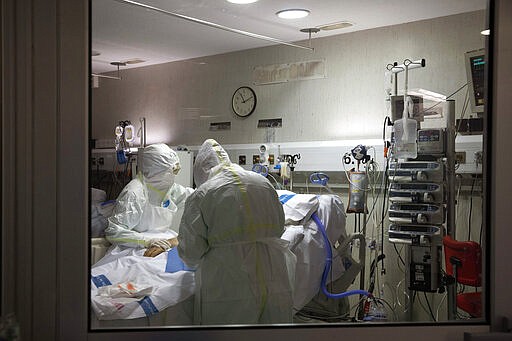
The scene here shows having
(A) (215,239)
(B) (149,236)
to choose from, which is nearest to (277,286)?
(A) (215,239)

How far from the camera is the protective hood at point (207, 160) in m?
2.20

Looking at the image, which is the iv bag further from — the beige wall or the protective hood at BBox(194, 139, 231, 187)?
the protective hood at BBox(194, 139, 231, 187)

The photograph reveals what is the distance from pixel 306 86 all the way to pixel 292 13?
419 millimetres

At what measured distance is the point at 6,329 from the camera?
2.57 ft

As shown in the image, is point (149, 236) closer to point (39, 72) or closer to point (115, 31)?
point (115, 31)

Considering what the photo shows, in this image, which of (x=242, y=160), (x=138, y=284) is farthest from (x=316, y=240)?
(x=138, y=284)

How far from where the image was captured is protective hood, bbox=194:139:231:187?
7.21 feet

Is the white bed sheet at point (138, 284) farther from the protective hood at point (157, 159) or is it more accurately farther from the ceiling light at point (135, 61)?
the ceiling light at point (135, 61)

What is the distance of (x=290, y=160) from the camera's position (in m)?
2.47

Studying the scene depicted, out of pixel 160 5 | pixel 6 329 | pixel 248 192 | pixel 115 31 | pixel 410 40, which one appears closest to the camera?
pixel 6 329

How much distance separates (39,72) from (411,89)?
2.06 m

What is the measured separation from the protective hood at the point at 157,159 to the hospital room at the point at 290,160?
1 centimetres

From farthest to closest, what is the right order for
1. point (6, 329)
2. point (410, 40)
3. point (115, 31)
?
point (410, 40) → point (115, 31) → point (6, 329)

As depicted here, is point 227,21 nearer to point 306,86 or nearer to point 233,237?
point 306,86
